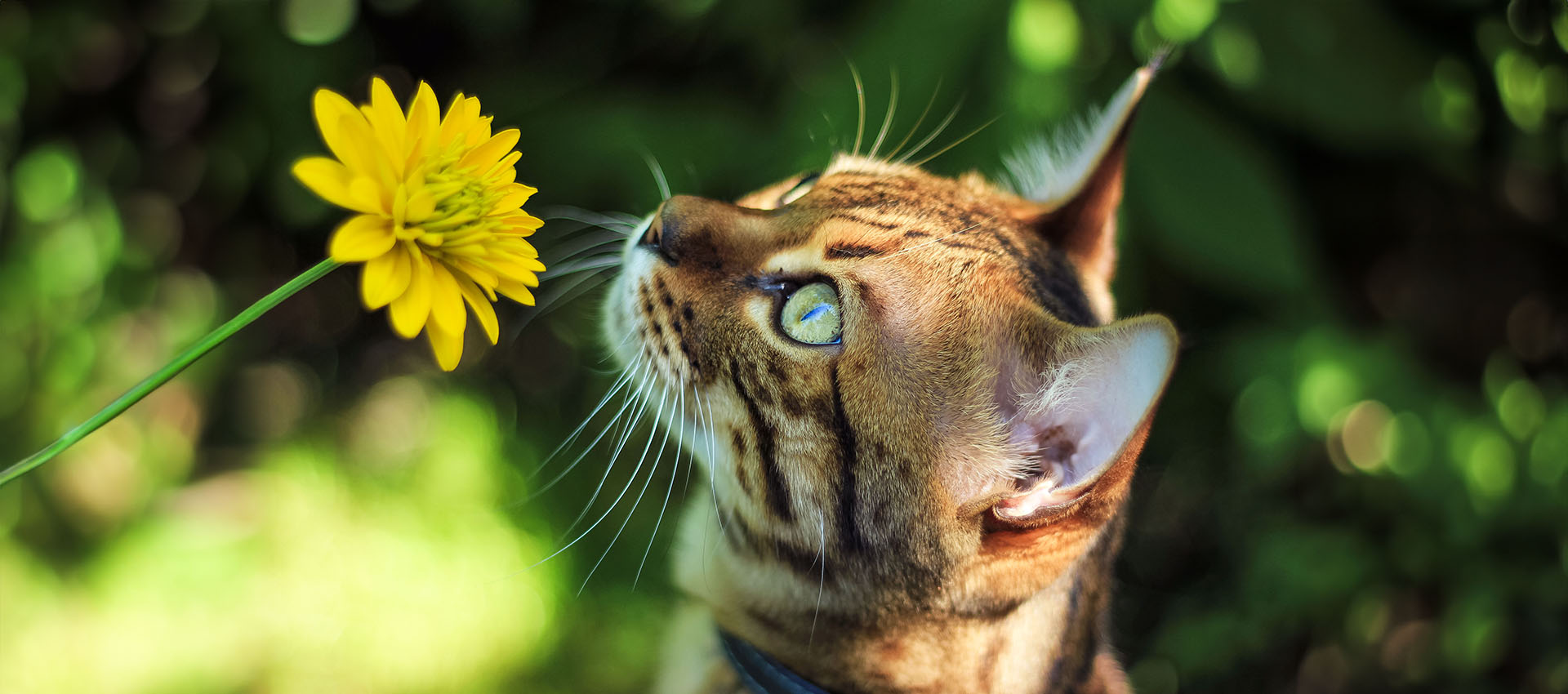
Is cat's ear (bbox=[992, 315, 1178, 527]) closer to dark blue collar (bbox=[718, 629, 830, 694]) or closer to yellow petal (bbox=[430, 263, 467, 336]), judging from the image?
dark blue collar (bbox=[718, 629, 830, 694])

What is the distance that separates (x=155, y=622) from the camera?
193 centimetres

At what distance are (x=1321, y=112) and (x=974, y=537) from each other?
3.92 feet

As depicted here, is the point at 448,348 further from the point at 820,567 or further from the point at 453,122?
the point at 820,567

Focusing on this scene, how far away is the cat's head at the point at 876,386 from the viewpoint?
967 mm

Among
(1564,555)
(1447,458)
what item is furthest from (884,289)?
(1564,555)

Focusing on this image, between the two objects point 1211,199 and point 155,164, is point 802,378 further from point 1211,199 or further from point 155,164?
point 155,164

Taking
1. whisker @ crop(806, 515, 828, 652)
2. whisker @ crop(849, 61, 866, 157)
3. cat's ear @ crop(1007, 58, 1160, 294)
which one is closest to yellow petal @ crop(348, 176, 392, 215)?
whisker @ crop(806, 515, 828, 652)

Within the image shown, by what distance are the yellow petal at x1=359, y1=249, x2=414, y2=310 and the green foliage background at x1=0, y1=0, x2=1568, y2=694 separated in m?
1.05

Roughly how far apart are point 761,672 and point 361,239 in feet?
2.63

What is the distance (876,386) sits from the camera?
3.26ft

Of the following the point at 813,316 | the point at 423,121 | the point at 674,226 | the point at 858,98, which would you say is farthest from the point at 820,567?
the point at 858,98

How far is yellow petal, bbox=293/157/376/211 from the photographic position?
498 mm

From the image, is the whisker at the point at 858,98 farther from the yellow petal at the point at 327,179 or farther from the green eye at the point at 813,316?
the yellow petal at the point at 327,179

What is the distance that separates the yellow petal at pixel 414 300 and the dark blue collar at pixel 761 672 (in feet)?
2.36
